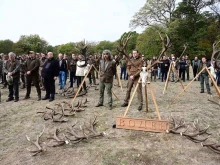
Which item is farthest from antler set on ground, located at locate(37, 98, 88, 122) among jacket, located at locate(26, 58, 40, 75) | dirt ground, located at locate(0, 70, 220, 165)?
jacket, located at locate(26, 58, 40, 75)

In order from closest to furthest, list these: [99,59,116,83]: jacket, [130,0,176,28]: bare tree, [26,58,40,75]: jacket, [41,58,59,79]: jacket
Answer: [99,59,116,83]: jacket
[41,58,59,79]: jacket
[26,58,40,75]: jacket
[130,0,176,28]: bare tree

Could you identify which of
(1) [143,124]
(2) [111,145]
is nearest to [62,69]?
(1) [143,124]

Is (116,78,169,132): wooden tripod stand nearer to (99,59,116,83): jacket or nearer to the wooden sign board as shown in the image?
the wooden sign board

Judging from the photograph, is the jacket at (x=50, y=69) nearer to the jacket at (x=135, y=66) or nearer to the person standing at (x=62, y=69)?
the person standing at (x=62, y=69)

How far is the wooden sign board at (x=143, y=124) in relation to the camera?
6.12m

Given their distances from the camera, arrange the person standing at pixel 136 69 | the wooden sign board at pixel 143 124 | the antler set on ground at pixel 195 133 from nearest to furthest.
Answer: the antler set on ground at pixel 195 133 → the wooden sign board at pixel 143 124 → the person standing at pixel 136 69

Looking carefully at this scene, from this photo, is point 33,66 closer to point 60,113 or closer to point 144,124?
point 60,113

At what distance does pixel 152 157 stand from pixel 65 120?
3373mm

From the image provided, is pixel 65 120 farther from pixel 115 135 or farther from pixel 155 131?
pixel 155 131

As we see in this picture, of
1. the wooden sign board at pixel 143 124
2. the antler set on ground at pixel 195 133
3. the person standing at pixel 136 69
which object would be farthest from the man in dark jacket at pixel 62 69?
the antler set on ground at pixel 195 133

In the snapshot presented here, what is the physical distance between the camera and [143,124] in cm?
629

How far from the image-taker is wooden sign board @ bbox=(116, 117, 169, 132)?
20.1 feet

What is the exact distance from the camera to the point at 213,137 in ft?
19.6

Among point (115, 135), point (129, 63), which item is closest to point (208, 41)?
point (129, 63)
